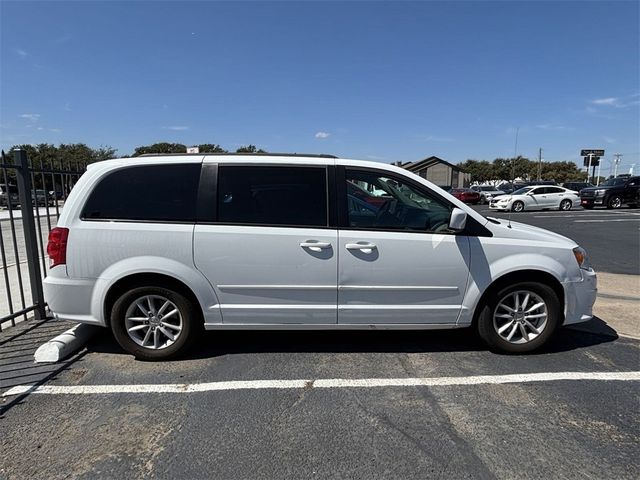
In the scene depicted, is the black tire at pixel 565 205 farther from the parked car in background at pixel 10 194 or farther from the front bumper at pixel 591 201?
the parked car in background at pixel 10 194

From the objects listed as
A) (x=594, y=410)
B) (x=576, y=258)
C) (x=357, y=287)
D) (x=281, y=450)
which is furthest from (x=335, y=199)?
(x=594, y=410)

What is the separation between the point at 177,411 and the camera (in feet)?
10.1

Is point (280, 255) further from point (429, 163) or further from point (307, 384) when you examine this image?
point (429, 163)

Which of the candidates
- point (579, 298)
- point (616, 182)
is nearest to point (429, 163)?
point (616, 182)

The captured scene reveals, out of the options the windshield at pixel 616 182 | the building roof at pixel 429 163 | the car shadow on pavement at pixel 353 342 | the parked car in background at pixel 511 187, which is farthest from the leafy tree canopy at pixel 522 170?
the car shadow on pavement at pixel 353 342

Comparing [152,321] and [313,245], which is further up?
[313,245]

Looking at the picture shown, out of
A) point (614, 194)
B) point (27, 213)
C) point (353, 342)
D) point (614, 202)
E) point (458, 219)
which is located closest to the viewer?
point (458, 219)

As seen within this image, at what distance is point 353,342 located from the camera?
431cm

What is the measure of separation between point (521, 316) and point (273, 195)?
2612mm

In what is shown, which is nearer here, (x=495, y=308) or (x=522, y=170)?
(x=495, y=308)

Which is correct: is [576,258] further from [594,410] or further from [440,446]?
[440,446]

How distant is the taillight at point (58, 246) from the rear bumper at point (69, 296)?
65mm

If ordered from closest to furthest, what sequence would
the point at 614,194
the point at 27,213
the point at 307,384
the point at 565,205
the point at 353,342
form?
the point at 307,384, the point at 353,342, the point at 27,213, the point at 614,194, the point at 565,205

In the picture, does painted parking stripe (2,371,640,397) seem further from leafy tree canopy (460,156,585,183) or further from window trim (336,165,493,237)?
leafy tree canopy (460,156,585,183)
